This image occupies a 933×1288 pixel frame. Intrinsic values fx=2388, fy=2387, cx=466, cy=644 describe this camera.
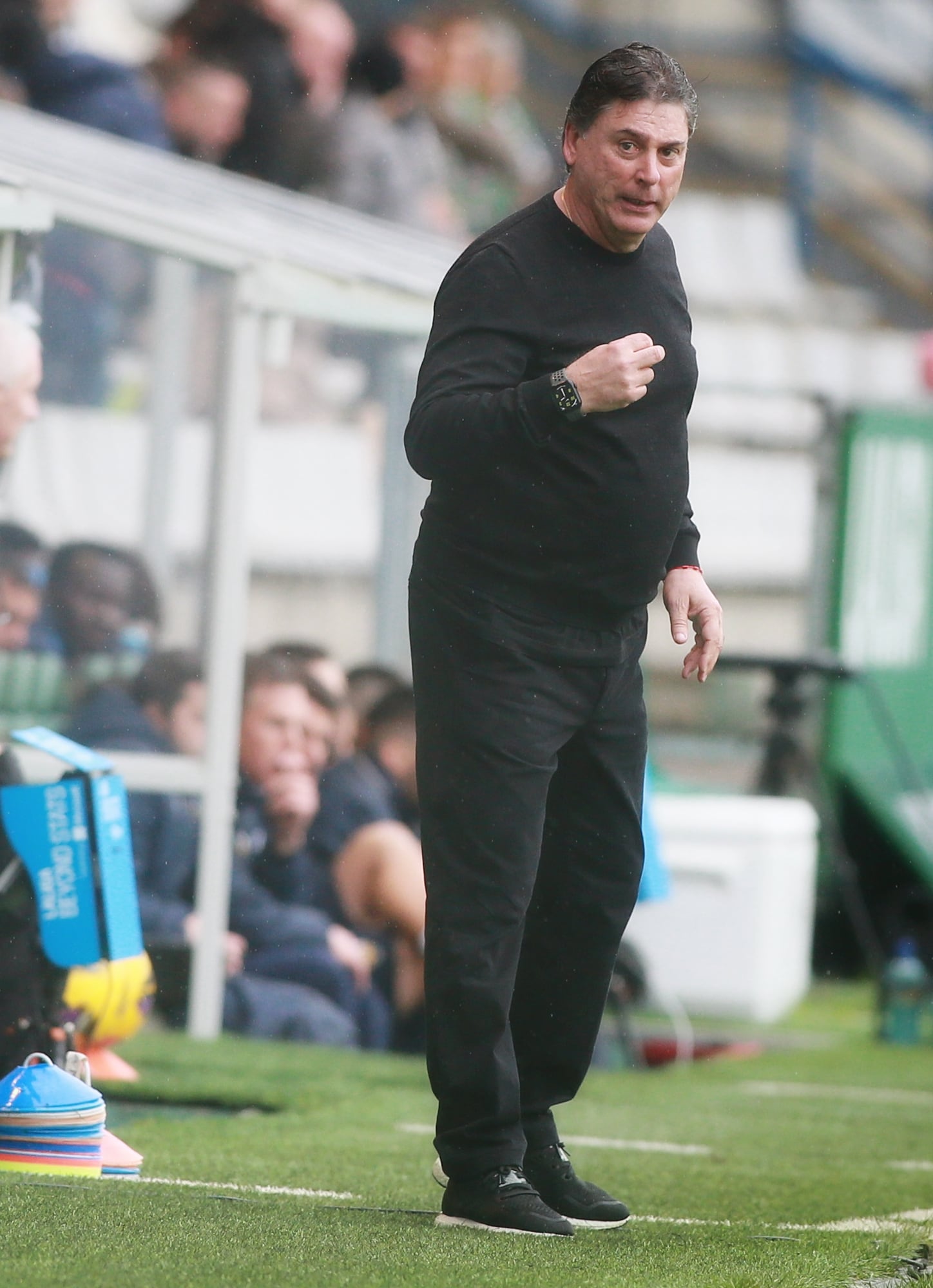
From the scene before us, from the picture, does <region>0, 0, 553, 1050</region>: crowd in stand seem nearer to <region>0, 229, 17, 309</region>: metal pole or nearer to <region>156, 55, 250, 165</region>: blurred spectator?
<region>0, 229, 17, 309</region>: metal pole

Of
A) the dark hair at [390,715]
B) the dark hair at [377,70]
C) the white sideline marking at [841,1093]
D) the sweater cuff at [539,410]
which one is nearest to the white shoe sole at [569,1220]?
the sweater cuff at [539,410]

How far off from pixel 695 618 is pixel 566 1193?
94cm

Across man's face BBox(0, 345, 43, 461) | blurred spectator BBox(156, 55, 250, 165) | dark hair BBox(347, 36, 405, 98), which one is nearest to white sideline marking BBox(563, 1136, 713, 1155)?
man's face BBox(0, 345, 43, 461)

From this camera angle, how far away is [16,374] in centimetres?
566

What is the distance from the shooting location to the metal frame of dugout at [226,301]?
6871 mm

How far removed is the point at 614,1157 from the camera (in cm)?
504

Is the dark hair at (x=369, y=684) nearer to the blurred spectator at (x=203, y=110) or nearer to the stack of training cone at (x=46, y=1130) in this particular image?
the blurred spectator at (x=203, y=110)

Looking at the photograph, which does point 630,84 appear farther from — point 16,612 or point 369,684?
point 369,684

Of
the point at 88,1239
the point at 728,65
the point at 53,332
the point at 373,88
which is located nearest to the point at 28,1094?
the point at 88,1239

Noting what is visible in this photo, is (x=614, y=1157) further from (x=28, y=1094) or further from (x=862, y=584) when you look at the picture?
(x=862, y=584)

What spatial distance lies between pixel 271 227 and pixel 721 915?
9.10 feet

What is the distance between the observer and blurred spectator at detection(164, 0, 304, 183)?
10.3 metres

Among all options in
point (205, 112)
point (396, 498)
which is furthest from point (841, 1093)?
point (205, 112)

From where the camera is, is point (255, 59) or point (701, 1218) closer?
point (701, 1218)
